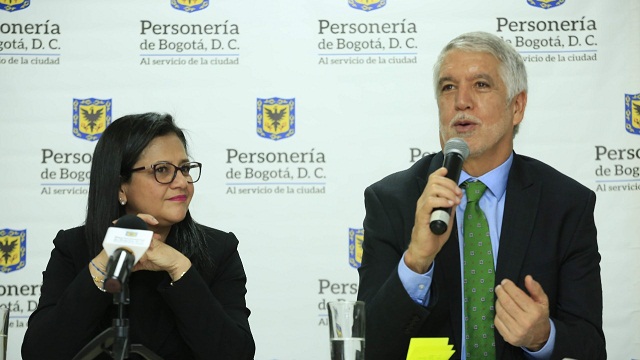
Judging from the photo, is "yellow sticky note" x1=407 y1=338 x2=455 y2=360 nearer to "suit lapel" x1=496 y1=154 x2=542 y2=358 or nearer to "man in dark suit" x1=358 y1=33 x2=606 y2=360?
"man in dark suit" x1=358 y1=33 x2=606 y2=360

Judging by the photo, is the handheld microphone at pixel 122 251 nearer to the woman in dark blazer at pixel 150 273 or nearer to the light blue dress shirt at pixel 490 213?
the woman in dark blazer at pixel 150 273

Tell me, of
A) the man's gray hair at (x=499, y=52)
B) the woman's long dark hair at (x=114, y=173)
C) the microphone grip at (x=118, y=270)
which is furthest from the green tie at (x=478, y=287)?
the microphone grip at (x=118, y=270)

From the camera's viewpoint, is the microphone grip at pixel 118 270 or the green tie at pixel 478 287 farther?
the green tie at pixel 478 287

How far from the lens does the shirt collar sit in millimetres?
2855

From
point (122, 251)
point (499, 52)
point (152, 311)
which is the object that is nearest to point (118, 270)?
point (122, 251)

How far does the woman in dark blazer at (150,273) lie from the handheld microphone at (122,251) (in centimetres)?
75

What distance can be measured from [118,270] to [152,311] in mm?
1167

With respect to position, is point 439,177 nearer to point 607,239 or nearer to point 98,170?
point 98,170

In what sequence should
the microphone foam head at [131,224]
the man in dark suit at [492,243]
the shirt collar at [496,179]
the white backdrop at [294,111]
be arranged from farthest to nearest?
1. the white backdrop at [294,111]
2. the shirt collar at [496,179]
3. the man in dark suit at [492,243]
4. the microphone foam head at [131,224]

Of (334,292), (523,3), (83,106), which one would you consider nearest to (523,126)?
(523,3)

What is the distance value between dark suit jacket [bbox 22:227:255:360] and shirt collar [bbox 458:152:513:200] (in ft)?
3.28

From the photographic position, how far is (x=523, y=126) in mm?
4320

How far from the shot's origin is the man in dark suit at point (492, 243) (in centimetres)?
248

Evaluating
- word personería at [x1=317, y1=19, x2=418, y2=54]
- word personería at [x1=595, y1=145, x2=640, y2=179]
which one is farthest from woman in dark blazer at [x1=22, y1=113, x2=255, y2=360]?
word personería at [x1=595, y1=145, x2=640, y2=179]
